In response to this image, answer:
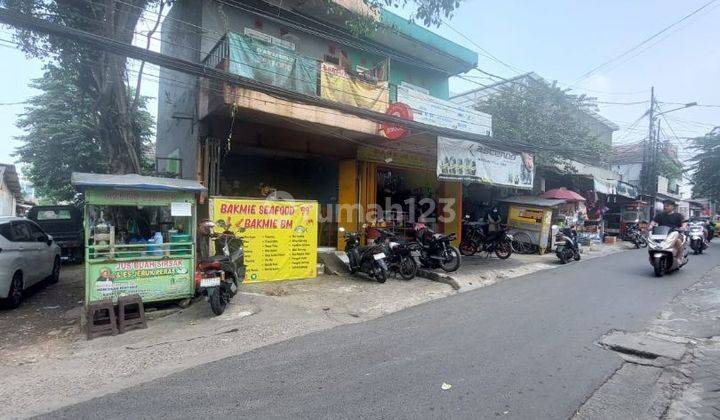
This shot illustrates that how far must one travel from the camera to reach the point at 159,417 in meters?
3.14

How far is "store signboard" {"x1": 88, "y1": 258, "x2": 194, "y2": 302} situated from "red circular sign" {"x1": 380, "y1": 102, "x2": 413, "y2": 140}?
6361mm

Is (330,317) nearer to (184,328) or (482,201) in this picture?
(184,328)

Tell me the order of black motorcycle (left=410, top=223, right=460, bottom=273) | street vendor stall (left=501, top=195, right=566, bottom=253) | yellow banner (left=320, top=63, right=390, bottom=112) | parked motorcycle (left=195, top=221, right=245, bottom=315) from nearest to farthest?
parked motorcycle (left=195, top=221, right=245, bottom=315)
black motorcycle (left=410, top=223, right=460, bottom=273)
yellow banner (left=320, top=63, right=390, bottom=112)
street vendor stall (left=501, top=195, right=566, bottom=253)

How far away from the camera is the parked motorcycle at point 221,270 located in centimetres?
598

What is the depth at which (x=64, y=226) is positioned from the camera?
13.1 meters

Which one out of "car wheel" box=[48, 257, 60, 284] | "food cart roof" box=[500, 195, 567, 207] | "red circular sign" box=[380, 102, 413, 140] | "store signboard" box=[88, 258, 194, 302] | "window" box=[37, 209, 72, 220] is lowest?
"car wheel" box=[48, 257, 60, 284]

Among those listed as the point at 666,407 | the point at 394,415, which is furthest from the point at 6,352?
the point at 666,407

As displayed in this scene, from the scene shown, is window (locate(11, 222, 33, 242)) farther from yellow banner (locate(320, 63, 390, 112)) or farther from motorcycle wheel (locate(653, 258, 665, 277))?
motorcycle wheel (locate(653, 258, 665, 277))

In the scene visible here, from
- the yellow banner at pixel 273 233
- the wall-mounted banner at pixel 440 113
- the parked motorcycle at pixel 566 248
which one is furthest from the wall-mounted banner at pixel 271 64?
the parked motorcycle at pixel 566 248

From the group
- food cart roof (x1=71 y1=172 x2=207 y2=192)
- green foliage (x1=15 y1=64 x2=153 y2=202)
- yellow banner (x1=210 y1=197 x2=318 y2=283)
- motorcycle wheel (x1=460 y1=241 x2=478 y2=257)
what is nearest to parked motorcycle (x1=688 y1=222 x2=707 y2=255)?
motorcycle wheel (x1=460 y1=241 x2=478 y2=257)

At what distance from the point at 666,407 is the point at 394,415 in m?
2.33

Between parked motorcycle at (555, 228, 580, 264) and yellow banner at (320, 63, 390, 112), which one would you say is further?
parked motorcycle at (555, 228, 580, 264)

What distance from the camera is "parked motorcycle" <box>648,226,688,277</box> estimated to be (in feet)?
30.1

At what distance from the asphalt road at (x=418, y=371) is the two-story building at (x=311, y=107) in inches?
224
